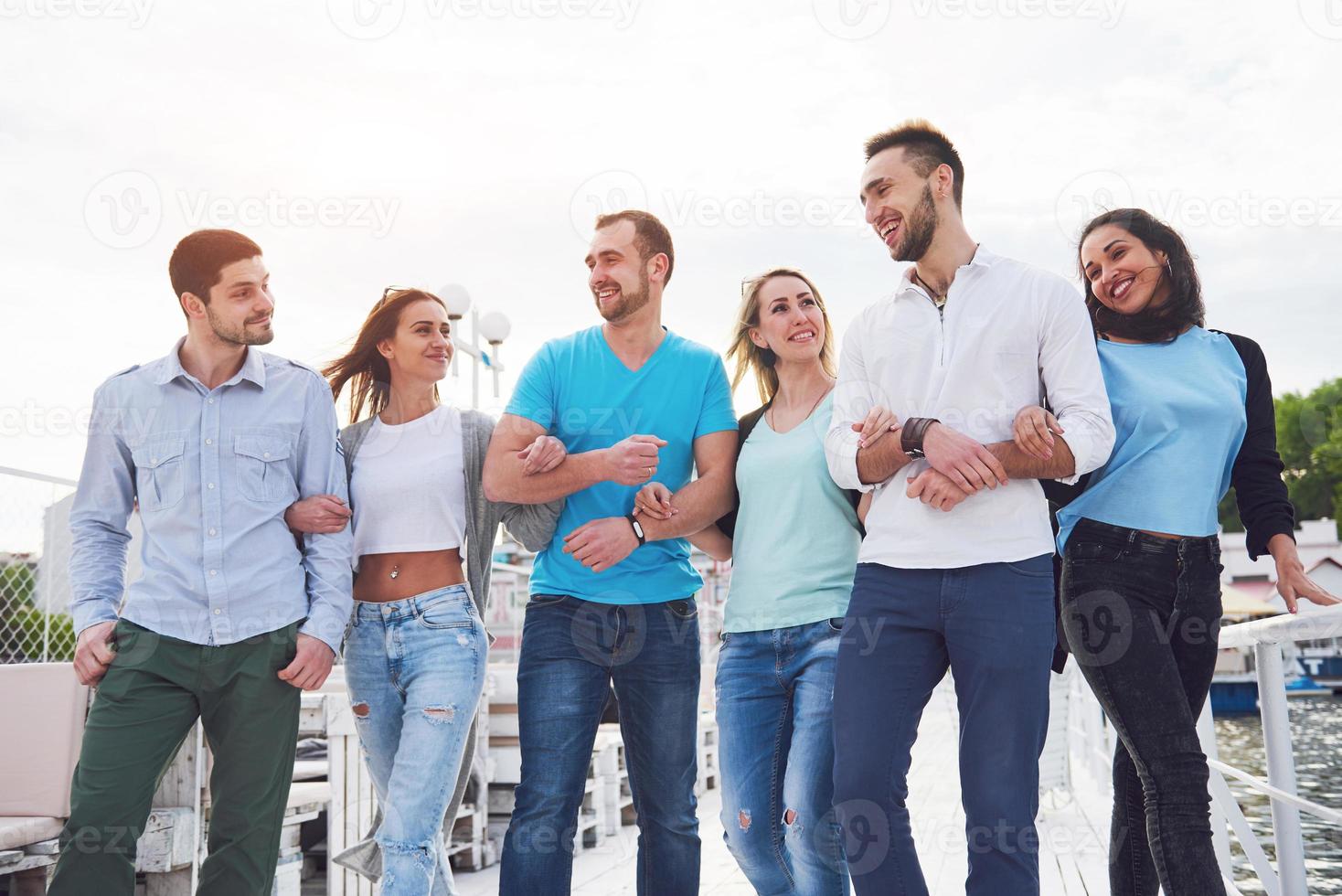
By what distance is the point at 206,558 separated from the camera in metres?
2.27

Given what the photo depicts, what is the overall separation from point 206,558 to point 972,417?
1.68 m

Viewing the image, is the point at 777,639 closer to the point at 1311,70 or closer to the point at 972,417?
the point at 972,417

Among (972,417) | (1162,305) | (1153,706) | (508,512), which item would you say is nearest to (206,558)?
(508,512)

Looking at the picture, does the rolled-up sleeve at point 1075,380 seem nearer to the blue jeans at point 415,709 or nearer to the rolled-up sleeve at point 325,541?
the blue jeans at point 415,709

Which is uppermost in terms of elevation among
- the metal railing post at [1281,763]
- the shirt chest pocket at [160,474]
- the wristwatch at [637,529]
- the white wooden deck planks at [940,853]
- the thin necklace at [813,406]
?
the thin necklace at [813,406]

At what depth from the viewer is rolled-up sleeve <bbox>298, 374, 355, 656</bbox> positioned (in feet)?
7.59

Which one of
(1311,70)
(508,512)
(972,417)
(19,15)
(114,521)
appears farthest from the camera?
(1311,70)

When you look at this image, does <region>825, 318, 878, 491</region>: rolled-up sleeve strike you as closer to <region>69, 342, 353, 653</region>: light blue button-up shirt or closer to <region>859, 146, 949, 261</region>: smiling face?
<region>859, 146, 949, 261</region>: smiling face

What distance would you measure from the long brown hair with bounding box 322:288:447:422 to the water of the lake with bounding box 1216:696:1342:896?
3074 millimetres

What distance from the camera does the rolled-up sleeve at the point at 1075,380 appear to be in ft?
6.25

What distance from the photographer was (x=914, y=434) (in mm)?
1964

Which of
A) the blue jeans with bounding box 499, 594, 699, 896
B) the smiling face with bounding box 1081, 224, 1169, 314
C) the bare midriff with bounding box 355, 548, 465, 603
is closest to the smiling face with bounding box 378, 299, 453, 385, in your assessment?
the bare midriff with bounding box 355, 548, 465, 603

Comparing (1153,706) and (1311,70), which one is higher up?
(1311,70)

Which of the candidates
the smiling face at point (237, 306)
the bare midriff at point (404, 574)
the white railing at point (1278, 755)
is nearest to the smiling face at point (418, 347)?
the smiling face at point (237, 306)
